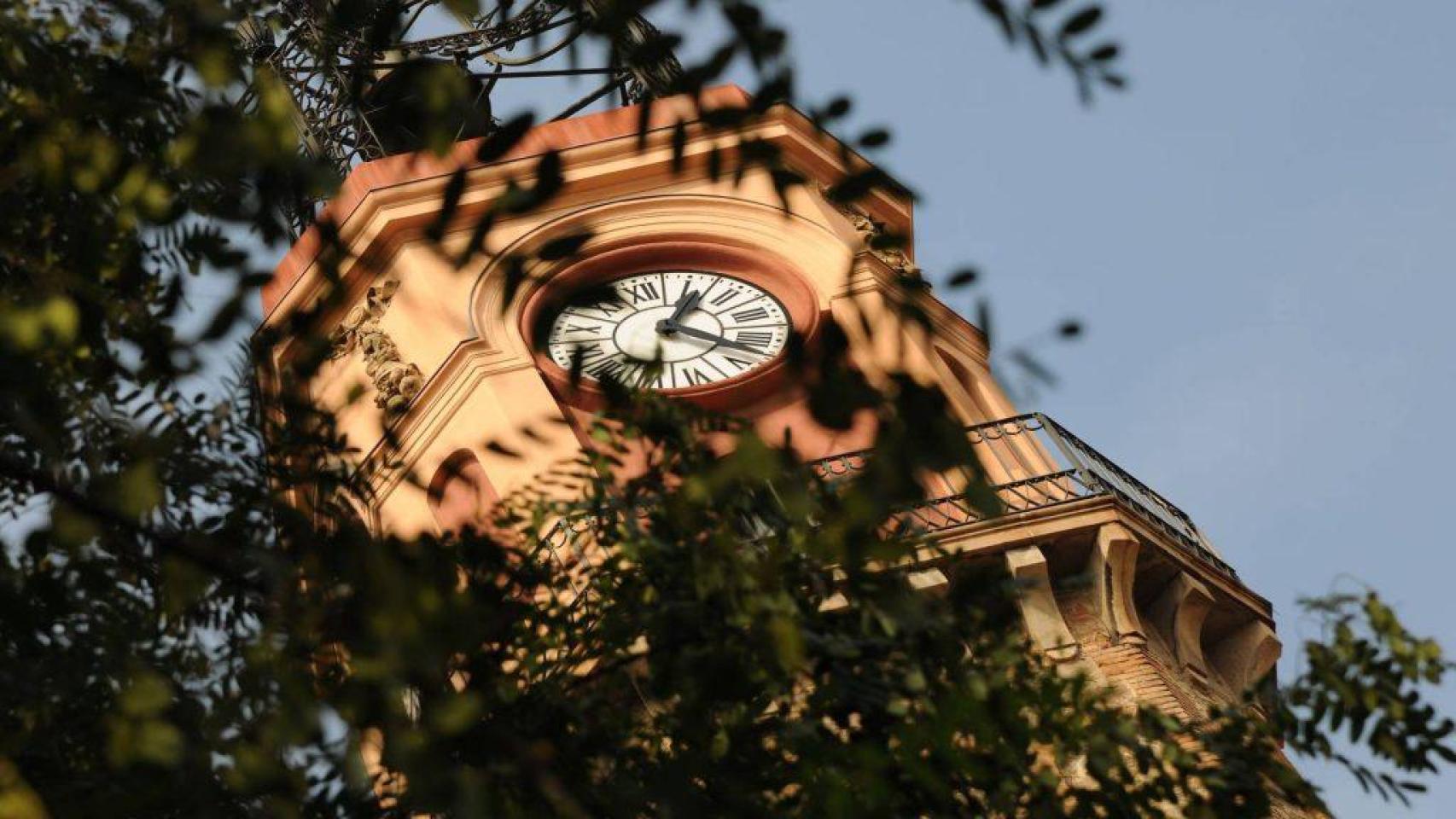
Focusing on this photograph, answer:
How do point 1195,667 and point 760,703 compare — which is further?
point 1195,667

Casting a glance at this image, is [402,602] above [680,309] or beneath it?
beneath

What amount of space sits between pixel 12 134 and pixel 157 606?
1.51 m

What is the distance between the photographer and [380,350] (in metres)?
19.4

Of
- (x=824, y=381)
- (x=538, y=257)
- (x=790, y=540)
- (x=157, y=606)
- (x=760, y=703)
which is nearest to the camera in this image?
(x=824, y=381)

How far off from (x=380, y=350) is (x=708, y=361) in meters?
2.60

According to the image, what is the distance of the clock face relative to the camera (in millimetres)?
18688

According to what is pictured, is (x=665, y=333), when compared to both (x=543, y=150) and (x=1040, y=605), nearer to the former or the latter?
(x=543, y=150)

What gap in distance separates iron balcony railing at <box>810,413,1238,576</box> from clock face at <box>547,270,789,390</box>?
170cm

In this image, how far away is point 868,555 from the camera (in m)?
6.61

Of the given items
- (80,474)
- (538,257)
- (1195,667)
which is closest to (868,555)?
(538,257)

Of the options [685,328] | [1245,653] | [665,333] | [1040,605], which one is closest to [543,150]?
[685,328]

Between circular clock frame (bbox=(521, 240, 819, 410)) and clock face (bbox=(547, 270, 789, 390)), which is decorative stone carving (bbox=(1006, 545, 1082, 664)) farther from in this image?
clock face (bbox=(547, 270, 789, 390))

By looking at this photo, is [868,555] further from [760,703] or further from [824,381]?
[760,703]

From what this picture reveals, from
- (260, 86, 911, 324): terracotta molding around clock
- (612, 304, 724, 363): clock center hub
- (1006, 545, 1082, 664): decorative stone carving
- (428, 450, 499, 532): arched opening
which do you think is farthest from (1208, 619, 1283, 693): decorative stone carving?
(428, 450, 499, 532): arched opening
